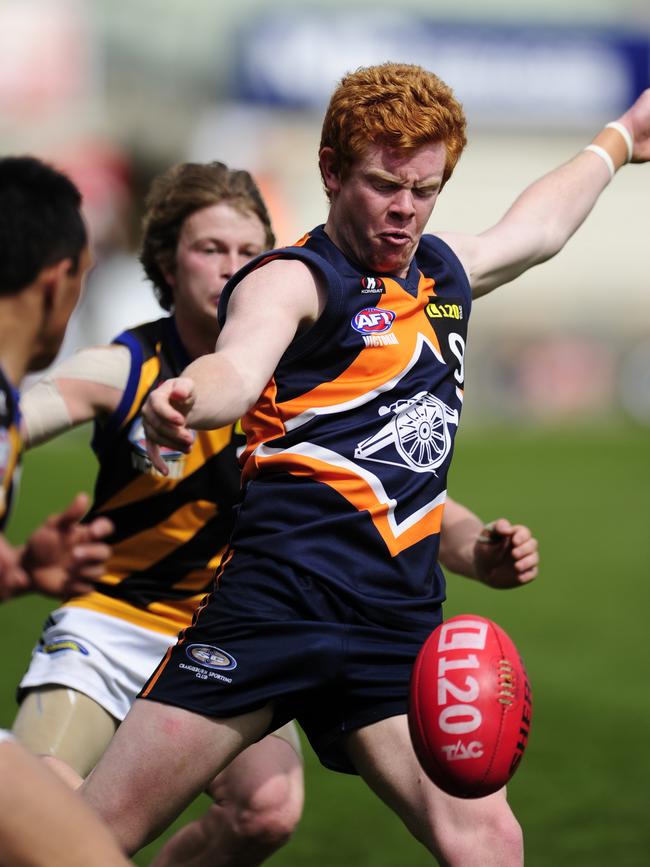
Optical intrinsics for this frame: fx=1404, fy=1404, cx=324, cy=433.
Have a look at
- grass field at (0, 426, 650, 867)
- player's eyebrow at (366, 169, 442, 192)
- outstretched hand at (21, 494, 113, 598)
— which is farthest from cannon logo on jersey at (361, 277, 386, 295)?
grass field at (0, 426, 650, 867)

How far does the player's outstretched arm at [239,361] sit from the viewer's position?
10.1 ft

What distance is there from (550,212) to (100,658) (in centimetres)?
199

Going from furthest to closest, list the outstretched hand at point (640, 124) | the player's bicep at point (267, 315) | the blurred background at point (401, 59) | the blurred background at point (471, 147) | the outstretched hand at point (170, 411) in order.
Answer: the blurred background at point (401, 59) → the blurred background at point (471, 147) → the outstretched hand at point (640, 124) → the player's bicep at point (267, 315) → the outstretched hand at point (170, 411)

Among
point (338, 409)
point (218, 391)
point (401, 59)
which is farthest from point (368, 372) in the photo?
point (401, 59)

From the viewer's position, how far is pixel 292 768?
4.41 m

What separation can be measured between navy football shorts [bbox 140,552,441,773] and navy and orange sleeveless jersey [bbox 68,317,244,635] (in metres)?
0.84

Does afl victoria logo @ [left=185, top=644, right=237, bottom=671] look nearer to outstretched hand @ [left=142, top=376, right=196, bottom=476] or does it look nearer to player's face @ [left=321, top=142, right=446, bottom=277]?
outstretched hand @ [left=142, top=376, right=196, bottom=476]

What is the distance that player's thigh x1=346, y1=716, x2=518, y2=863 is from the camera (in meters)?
3.55

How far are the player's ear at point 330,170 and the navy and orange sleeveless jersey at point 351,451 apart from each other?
194 millimetres

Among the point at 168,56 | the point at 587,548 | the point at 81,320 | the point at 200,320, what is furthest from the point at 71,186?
the point at 168,56

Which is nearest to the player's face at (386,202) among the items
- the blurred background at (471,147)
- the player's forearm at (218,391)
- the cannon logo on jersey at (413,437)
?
the cannon logo on jersey at (413,437)

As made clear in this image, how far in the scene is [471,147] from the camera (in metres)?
38.2

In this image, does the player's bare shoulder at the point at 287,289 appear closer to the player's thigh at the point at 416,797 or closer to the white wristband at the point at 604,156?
the player's thigh at the point at 416,797

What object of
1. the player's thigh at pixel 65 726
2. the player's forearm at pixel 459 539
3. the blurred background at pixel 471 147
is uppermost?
the player's forearm at pixel 459 539
